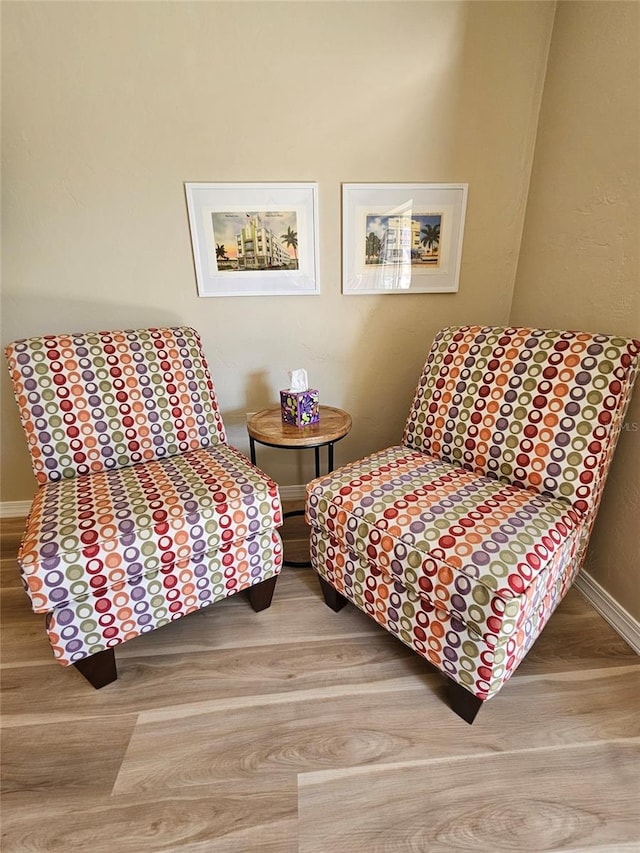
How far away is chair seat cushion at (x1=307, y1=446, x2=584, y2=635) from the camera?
3.06 ft

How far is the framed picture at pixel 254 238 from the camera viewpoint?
1633 mm

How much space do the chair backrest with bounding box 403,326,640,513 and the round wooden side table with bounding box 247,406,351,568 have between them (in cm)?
31

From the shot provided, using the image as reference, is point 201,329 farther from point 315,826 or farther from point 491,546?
point 315,826

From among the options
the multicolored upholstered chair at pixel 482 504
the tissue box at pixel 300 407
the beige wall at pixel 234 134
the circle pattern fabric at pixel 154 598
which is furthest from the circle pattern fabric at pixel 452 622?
the beige wall at pixel 234 134

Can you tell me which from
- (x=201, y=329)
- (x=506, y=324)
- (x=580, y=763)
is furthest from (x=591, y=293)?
(x=201, y=329)

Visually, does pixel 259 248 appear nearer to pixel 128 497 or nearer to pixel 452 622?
pixel 128 497

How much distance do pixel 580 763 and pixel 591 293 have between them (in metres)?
1.41

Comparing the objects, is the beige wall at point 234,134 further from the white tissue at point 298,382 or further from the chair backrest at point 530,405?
the chair backrest at point 530,405

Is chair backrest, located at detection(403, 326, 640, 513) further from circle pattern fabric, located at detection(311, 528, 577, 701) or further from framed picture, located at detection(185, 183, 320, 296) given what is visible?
framed picture, located at detection(185, 183, 320, 296)

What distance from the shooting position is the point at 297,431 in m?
1.52

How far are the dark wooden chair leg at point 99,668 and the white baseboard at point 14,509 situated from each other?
119 cm

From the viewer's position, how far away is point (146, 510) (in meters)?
1.16

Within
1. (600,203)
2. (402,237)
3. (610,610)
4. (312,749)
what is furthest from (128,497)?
(600,203)

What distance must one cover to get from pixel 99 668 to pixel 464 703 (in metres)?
1.03
